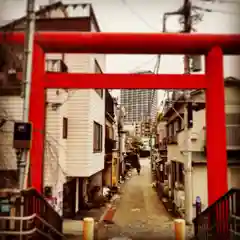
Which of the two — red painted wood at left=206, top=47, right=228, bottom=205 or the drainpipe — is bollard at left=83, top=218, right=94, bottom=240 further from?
the drainpipe

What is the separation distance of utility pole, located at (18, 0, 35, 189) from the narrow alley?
292 cm

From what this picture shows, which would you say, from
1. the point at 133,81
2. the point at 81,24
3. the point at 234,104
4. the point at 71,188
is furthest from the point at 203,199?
the point at 81,24

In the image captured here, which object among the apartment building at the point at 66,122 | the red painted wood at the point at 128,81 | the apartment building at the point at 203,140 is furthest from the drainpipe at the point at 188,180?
the red painted wood at the point at 128,81

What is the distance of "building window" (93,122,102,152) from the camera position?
819 cm

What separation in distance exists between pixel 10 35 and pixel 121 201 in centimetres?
734

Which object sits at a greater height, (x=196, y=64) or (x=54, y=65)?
(x=54, y=65)

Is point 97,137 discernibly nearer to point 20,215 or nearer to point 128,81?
point 128,81

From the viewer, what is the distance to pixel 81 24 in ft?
22.2

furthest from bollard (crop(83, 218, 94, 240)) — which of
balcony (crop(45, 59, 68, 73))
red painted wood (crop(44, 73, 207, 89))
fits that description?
balcony (crop(45, 59, 68, 73))

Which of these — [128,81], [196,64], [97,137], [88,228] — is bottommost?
[88,228]

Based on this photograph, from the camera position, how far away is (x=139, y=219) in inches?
316

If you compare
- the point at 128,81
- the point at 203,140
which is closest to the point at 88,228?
the point at 128,81

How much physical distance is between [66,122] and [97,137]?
1.56 m

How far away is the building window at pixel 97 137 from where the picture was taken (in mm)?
8186
